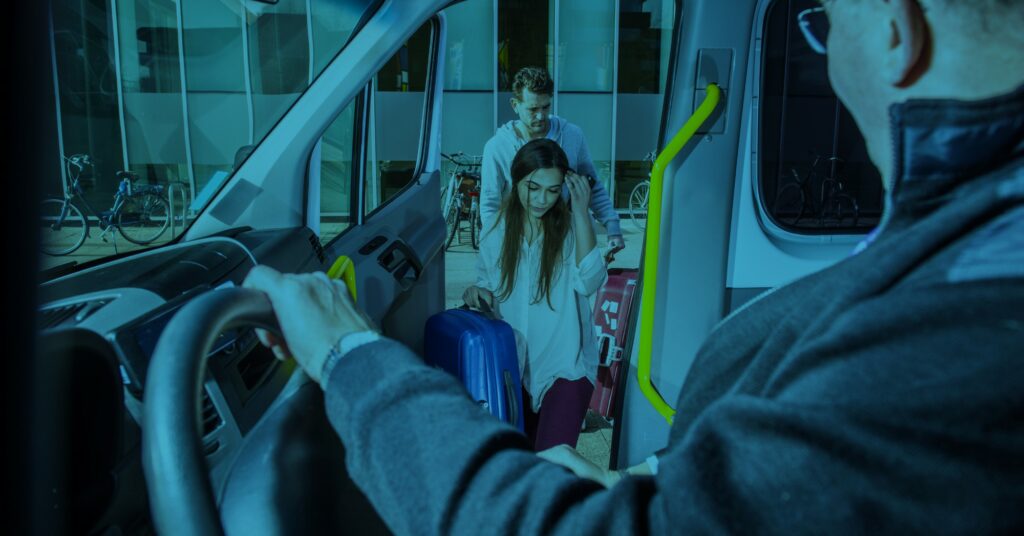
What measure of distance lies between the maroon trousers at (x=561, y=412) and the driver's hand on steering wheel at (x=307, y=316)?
1866mm

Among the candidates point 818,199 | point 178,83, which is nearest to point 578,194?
point 818,199

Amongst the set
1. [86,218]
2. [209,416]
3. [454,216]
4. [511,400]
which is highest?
[86,218]

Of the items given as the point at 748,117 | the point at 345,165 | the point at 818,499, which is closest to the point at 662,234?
the point at 748,117

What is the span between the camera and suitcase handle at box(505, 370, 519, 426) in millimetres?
2355

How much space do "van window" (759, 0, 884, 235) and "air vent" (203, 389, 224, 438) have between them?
1679 millimetres

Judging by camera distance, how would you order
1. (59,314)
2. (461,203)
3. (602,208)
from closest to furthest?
(59,314) → (602,208) → (461,203)

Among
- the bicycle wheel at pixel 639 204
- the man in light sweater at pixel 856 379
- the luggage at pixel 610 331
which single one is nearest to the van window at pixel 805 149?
the luggage at pixel 610 331

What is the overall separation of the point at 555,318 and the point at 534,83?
139 centimetres

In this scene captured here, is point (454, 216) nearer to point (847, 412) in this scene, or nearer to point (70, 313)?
point (70, 313)

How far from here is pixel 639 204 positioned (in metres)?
9.93

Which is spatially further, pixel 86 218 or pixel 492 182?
pixel 492 182

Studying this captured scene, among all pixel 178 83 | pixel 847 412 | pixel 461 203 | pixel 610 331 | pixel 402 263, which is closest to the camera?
pixel 847 412

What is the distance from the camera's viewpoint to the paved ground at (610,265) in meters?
3.21

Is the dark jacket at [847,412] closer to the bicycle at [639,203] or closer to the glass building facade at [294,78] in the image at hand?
the glass building facade at [294,78]
